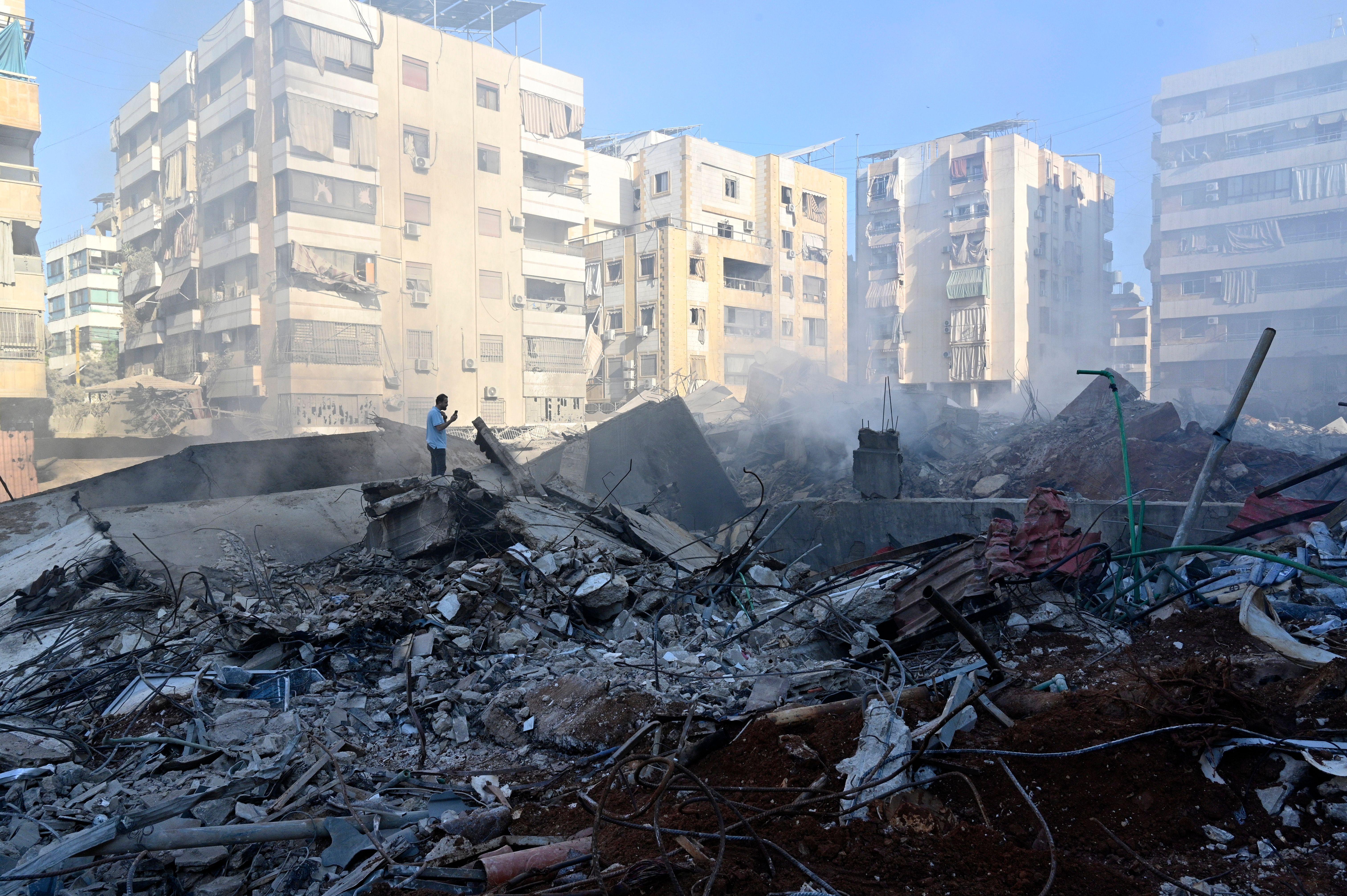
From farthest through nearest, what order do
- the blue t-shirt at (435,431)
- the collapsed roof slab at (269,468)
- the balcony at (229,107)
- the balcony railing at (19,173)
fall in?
1. the balcony at (229,107)
2. the balcony railing at (19,173)
3. the blue t-shirt at (435,431)
4. the collapsed roof slab at (269,468)

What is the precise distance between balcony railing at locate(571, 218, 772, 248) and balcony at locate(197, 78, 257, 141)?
→ 43.2 feet

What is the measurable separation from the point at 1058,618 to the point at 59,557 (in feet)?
24.2

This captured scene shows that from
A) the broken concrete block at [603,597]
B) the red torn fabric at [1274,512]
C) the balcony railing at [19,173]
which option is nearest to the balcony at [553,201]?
the balcony railing at [19,173]

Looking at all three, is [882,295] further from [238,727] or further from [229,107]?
[238,727]

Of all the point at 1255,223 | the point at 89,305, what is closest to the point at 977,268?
the point at 1255,223

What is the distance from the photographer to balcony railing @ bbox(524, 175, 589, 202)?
32.0 meters

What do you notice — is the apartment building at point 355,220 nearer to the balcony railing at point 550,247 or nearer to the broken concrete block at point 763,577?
the balcony railing at point 550,247

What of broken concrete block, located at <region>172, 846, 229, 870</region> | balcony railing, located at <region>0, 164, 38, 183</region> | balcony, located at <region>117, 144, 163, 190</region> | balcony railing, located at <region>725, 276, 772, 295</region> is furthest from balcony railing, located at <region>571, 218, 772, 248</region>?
broken concrete block, located at <region>172, 846, 229, 870</region>

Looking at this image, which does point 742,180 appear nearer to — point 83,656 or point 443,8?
point 443,8

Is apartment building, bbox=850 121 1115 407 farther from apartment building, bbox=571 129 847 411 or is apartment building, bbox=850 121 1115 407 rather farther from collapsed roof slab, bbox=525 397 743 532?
collapsed roof slab, bbox=525 397 743 532

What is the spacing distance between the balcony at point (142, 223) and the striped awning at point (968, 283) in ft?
120

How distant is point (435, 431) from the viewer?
8.84 metres

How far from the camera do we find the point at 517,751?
378 centimetres

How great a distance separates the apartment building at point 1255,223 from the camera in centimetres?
3259
